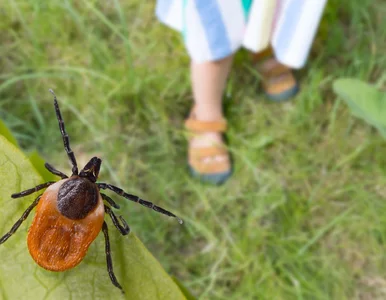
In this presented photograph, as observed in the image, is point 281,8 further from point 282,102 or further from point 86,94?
point 86,94

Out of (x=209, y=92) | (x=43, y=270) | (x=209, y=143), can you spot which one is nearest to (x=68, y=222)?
(x=43, y=270)

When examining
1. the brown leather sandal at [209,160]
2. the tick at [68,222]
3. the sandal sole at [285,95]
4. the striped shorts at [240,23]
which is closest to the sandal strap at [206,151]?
the brown leather sandal at [209,160]

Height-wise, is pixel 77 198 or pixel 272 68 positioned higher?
pixel 77 198

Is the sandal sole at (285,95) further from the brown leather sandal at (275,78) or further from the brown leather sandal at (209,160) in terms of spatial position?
the brown leather sandal at (209,160)

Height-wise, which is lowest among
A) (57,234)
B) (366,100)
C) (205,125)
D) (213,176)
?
(213,176)

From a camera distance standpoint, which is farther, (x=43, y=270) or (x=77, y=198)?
(x=77, y=198)

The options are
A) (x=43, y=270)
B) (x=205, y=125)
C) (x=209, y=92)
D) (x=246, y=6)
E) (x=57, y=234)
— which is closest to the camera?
(x=43, y=270)

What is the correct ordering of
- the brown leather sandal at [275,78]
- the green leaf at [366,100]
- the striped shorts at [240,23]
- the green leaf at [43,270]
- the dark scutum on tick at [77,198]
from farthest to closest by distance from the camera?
1. the brown leather sandal at [275,78]
2. the green leaf at [366,100]
3. the striped shorts at [240,23]
4. the dark scutum on tick at [77,198]
5. the green leaf at [43,270]

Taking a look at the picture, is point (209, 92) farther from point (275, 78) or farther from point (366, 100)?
point (366, 100)
